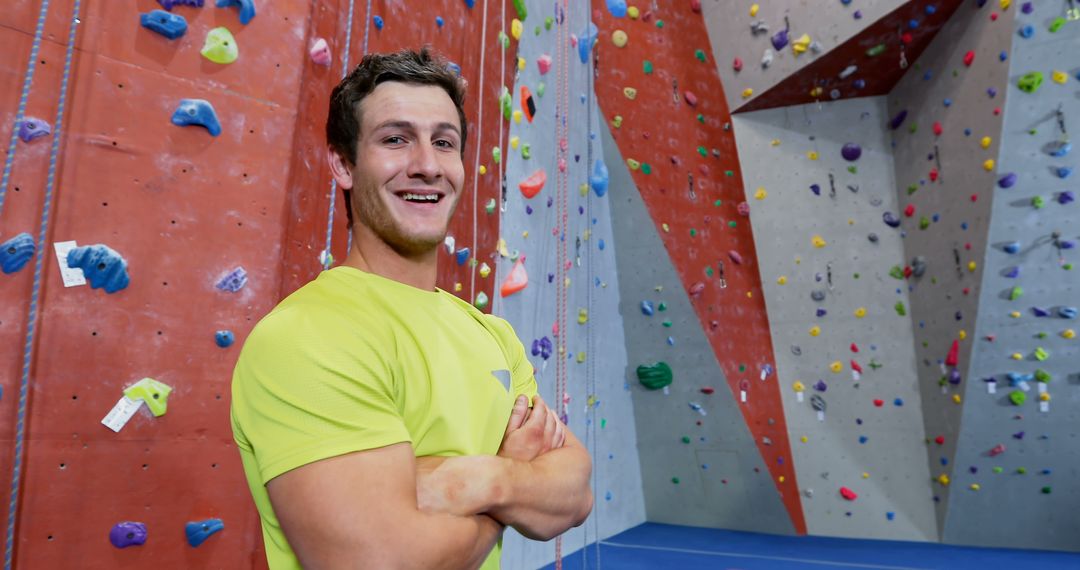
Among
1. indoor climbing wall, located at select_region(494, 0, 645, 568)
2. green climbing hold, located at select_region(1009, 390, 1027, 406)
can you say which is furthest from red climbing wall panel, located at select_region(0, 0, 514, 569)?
green climbing hold, located at select_region(1009, 390, 1027, 406)

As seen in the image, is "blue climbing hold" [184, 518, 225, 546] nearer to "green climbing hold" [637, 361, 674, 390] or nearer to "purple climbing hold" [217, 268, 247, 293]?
"purple climbing hold" [217, 268, 247, 293]

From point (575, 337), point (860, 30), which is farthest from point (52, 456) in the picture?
point (860, 30)

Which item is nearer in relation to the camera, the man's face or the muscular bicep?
the muscular bicep

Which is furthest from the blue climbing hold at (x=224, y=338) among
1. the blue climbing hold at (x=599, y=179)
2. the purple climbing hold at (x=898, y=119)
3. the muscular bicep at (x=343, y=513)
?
the purple climbing hold at (x=898, y=119)

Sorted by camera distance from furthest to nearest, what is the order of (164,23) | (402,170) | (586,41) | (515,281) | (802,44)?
(802,44), (586,41), (515,281), (164,23), (402,170)

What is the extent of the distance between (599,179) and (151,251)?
326cm

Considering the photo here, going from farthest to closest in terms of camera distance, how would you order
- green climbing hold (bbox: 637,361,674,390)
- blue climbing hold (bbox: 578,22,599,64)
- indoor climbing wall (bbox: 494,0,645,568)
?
green climbing hold (bbox: 637,361,674,390), blue climbing hold (bbox: 578,22,599,64), indoor climbing wall (bbox: 494,0,645,568)

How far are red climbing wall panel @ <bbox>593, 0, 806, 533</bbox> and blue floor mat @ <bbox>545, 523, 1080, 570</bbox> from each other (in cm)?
53

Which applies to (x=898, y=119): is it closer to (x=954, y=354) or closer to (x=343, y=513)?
(x=954, y=354)

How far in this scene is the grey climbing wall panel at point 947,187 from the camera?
4172 mm

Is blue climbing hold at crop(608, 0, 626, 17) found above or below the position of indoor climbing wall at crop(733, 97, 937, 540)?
above

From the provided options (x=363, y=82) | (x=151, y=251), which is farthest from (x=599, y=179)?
(x=363, y=82)

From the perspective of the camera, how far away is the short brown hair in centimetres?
94

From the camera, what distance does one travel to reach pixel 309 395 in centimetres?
69
